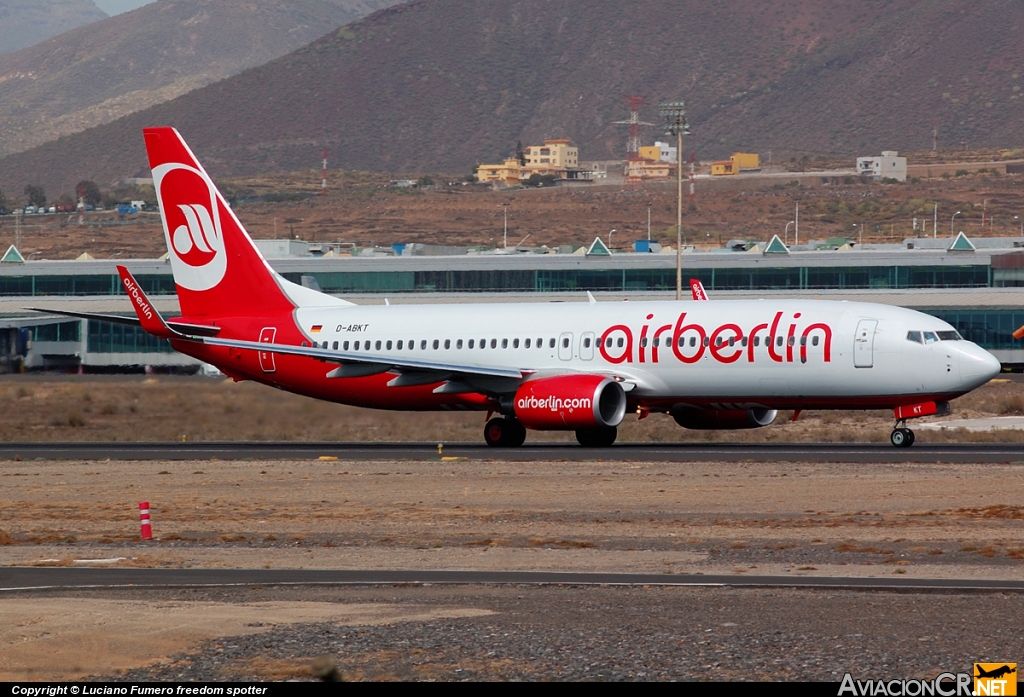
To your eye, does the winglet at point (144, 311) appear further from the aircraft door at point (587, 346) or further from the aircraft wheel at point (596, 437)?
the aircraft wheel at point (596, 437)

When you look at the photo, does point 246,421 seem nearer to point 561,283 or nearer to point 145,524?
point 145,524

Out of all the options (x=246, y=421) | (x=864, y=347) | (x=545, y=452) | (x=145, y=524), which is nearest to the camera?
(x=145, y=524)

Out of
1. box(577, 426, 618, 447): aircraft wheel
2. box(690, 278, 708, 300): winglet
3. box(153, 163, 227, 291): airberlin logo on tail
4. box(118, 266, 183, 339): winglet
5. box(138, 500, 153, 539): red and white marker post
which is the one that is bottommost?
box(138, 500, 153, 539): red and white marker post

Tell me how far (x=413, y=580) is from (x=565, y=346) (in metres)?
23.4

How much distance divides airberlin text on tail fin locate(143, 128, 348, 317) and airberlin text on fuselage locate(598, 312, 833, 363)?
1101cm

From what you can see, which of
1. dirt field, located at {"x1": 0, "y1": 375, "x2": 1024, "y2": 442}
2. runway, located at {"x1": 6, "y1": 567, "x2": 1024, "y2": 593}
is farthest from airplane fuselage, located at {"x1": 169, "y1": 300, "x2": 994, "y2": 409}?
runway, located at {"x1": 6, "y1": 567, "x2": 1024, "y2": 593}

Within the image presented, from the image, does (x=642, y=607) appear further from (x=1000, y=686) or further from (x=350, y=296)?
(x=350, y=296)

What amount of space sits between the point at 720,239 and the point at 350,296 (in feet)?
283

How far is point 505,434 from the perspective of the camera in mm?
42344

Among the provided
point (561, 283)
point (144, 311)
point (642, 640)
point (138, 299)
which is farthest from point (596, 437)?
point (561, 283)

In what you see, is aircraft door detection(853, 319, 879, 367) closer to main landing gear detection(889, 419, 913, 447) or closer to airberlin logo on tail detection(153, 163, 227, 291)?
main landing gear detection(889, 419, 913, 447)

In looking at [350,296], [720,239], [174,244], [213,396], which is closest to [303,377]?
[213,396]

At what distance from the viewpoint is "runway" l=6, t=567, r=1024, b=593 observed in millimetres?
17875

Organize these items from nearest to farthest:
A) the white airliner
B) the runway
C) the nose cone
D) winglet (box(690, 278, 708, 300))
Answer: the runway, the nose cone, the white airliner, winglet (box(690, 278, 708, 300))
